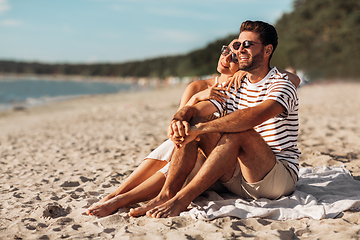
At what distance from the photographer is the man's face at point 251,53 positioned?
2.44 meters

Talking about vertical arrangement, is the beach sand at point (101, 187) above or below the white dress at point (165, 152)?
below

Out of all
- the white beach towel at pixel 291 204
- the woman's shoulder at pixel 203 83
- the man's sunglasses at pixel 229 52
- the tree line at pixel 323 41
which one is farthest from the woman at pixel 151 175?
the tree line at pixel 323 41

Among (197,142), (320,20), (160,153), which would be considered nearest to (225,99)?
(197,142)

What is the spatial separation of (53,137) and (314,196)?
5.71 metres

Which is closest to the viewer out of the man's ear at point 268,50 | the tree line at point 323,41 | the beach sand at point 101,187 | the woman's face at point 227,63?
the beach sand at point 101,187

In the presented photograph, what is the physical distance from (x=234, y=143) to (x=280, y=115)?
446 mm

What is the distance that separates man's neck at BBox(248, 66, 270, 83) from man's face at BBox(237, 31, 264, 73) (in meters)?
0.03

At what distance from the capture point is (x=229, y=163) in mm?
2238

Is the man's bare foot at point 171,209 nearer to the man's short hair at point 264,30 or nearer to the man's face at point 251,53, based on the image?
the man's face at point 251,53

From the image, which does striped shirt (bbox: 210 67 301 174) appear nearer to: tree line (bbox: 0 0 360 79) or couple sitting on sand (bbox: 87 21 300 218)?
couple sitting on sand (bbox: 87 21 300 218)

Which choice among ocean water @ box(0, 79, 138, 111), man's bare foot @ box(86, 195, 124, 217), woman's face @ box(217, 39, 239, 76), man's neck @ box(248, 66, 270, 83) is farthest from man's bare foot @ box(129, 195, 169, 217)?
ocean water @ box(0, 79, 138, 111)

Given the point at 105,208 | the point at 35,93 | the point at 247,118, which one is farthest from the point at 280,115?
the point at 35,93

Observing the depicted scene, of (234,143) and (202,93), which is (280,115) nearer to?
(234,143)

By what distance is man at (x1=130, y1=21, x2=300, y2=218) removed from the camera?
2201mm
